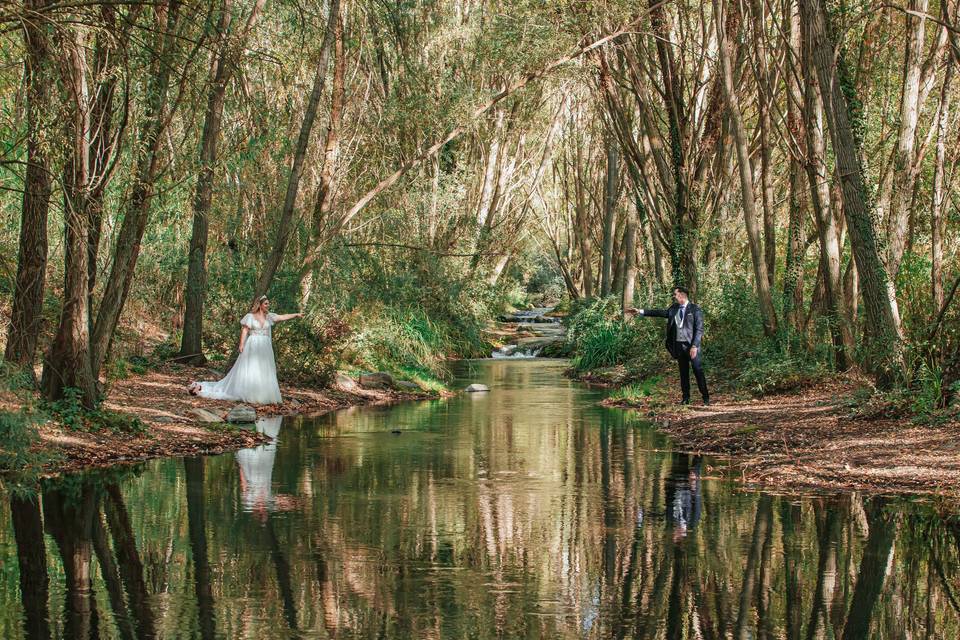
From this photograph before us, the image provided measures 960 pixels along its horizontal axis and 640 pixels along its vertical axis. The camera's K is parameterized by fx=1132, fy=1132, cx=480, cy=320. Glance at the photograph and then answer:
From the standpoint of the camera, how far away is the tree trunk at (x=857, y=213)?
44.1 feet

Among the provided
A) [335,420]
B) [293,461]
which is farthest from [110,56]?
[335,420]

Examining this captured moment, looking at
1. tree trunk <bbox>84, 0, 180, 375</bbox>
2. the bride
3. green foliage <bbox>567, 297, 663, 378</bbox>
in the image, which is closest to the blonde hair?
the bride

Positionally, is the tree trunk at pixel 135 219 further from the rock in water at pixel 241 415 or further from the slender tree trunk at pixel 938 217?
the slender tree trunk at pixel 938 217

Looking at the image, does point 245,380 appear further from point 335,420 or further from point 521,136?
point 521,136

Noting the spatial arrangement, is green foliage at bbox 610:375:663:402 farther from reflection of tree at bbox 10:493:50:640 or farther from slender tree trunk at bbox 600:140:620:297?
reflection of tree at bbox 10:493:50:640

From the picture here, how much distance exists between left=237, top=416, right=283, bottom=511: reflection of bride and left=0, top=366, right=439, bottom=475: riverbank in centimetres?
32

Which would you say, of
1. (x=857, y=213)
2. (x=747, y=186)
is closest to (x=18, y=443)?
(x=857, y=213)

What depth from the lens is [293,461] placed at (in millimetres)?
12141

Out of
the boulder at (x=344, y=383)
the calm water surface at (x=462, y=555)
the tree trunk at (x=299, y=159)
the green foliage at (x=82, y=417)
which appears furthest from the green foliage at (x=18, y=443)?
the boulder at (x=344, y=383)

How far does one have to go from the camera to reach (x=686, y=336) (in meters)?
18.0

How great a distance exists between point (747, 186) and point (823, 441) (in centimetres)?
675

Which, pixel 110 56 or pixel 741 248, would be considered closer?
pixel 110 56

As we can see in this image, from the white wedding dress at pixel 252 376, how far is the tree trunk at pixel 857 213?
9.53 m

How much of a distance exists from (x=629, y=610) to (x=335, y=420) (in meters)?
11.6
